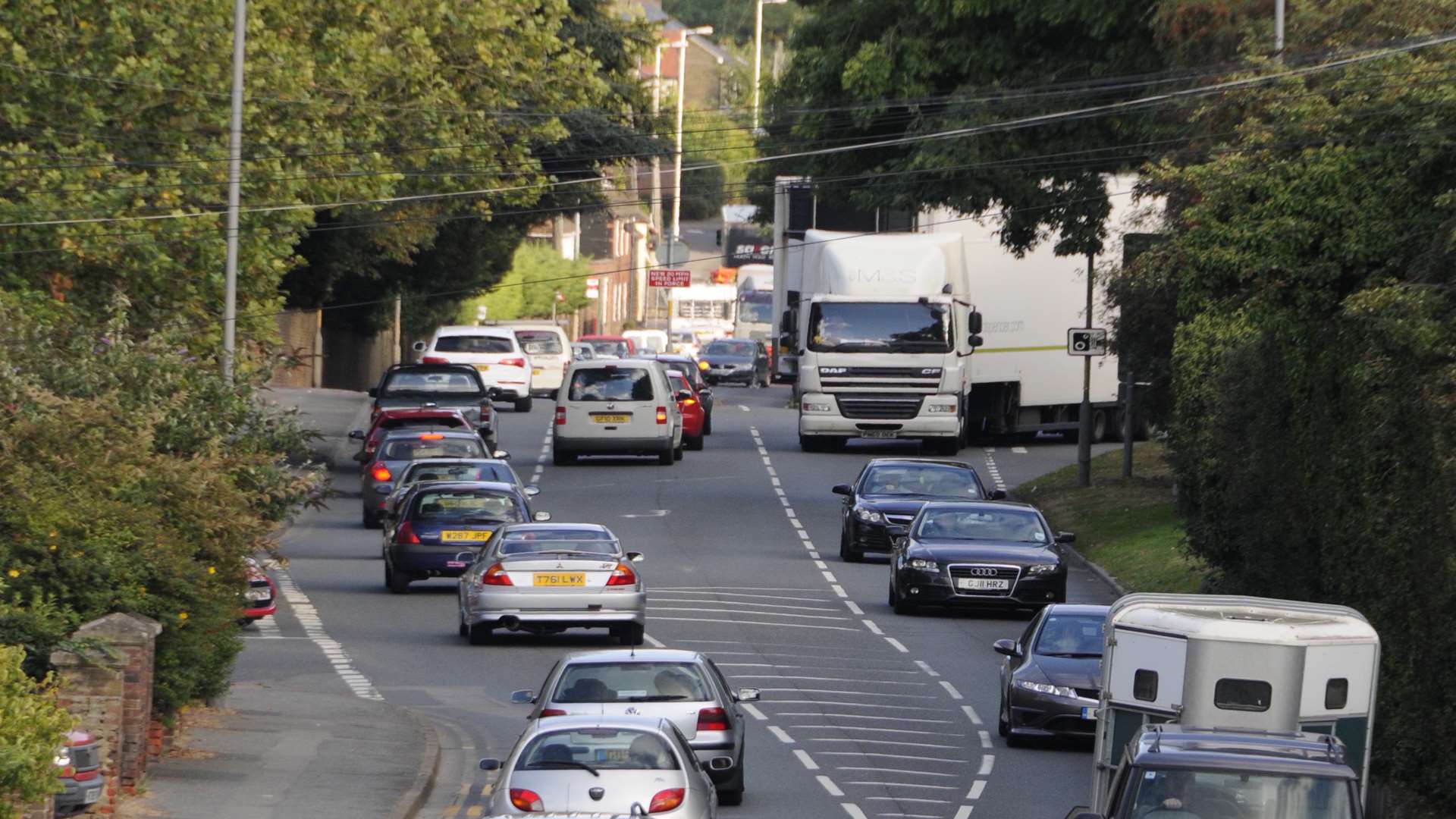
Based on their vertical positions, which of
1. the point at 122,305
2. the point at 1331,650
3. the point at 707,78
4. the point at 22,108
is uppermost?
the point at 707,78

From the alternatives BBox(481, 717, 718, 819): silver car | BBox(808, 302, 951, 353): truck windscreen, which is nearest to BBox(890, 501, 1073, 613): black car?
BBox(481, 717, 718, 819): silver car

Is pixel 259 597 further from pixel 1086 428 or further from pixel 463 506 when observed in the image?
pixel 1086 428

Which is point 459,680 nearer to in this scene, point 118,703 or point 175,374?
point 175,374

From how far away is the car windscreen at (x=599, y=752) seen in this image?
1272 centimetres

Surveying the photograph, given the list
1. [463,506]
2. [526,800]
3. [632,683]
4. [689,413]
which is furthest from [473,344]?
[526,800]

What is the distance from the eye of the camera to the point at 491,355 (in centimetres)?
5169

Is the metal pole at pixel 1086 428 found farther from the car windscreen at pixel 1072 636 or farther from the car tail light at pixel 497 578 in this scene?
the car windscreen at pixel 1072 636

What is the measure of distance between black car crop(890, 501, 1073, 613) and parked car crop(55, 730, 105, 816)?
13.9 metres

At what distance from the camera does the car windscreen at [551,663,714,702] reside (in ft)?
51.0

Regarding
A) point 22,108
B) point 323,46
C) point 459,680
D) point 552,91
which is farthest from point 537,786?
point 552,91

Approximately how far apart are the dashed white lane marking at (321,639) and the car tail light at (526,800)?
29.0ft

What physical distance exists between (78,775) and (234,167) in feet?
59.5

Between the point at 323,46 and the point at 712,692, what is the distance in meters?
23.4

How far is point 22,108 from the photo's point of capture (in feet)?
95.3
